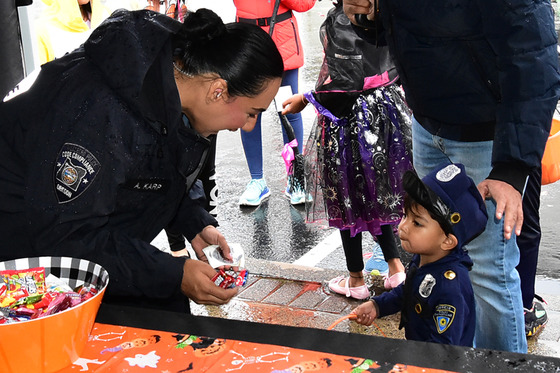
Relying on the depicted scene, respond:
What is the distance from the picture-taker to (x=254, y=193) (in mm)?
5293

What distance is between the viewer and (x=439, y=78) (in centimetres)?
239

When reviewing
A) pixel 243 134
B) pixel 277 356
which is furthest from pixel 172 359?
pixel 243 134

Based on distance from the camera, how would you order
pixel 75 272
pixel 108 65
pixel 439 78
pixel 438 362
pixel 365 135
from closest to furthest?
pixel 438 362 < pixel 75 272 < pixel 108 65 < pixel 439 78 < pixel 365 135

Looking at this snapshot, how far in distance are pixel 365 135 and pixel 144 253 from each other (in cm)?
176

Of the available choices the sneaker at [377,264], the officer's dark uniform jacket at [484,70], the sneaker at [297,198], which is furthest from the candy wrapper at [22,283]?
the sneaker at [297,198]

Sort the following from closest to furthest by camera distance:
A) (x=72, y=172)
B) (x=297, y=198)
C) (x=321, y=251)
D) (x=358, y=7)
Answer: (x=72, y=172) → (x=358, y=7) → (x=321, y=251) → (x=297, y=198)

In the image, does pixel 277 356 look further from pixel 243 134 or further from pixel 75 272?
pixel 243 134

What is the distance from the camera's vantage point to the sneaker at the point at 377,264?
395 centimetres

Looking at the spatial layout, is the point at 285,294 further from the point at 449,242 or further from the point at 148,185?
the point at 148,185

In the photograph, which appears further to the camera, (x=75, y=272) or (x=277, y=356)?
(x=75, y=272)

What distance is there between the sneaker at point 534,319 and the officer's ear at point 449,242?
3.12ft

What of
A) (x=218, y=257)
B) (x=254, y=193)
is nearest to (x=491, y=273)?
(x=218, y=257)

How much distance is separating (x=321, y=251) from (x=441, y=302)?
2185mm

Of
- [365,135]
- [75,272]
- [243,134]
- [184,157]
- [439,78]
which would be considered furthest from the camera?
[243,134]
